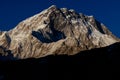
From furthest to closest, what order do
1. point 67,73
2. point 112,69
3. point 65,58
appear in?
point 65,58, point 67,73, point 112,69

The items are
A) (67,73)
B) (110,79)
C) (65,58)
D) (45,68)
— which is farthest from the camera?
(65,58)

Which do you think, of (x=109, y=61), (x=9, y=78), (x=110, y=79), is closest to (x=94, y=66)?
(x=109, y=61)

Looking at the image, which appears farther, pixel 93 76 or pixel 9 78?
pixel 9 78

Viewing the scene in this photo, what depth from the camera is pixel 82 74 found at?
402ft

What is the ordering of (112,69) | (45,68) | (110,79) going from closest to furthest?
(110,79), (112,69), (45,68)

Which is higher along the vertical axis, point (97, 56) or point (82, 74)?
point (97, 56)

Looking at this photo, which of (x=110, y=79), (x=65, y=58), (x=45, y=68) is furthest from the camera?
(x=65, y=58)

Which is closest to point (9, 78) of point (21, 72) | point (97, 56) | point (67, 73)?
point (21, 72)

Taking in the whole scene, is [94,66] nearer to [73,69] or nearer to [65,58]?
[73,69]

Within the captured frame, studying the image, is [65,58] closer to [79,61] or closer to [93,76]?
[79,61]

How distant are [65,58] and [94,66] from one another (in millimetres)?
23538

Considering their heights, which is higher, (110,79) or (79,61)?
(79,61)

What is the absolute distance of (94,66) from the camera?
12731 centimetres

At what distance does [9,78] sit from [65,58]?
23.8 meters
